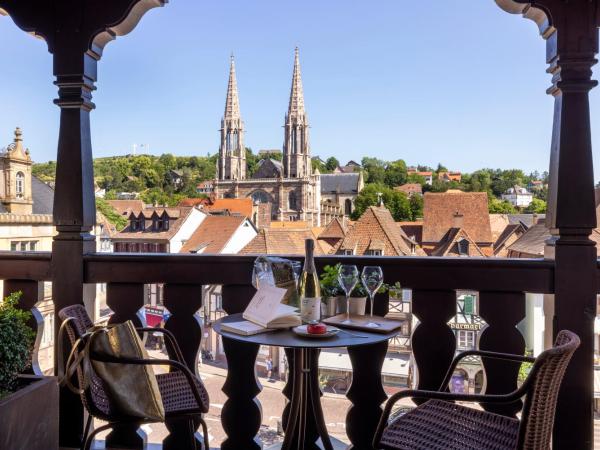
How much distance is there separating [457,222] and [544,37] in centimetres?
166

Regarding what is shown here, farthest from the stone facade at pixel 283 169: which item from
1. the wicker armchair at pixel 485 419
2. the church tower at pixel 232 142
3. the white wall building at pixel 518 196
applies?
the wicker armchair at pixel 485 419

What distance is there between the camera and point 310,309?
168 cm

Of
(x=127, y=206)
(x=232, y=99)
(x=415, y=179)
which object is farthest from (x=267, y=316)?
(x=232, y=99)

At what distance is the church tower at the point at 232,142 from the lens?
443 centimetres

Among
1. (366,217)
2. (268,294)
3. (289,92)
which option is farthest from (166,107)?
(268,294)

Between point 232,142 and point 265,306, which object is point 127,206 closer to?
point 232,142

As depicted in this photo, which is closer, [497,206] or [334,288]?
[334,288]

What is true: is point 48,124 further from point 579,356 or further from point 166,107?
point 166,107

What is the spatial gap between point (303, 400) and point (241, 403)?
27 cm

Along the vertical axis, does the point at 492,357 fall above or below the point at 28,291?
below

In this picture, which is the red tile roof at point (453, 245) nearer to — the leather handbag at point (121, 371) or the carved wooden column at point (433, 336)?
the carved wooden column at point (433, 336)

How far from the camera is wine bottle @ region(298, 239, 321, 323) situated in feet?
5.49

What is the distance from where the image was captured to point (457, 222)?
11.0 feet

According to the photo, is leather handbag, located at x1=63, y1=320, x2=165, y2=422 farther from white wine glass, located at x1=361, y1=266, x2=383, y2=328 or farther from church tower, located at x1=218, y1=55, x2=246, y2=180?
church tower, located at x1=218, y1=55, x2=246, y2=180
